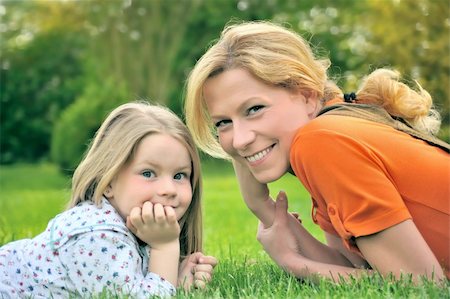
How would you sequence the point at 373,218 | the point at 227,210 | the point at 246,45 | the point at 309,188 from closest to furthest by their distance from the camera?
the point at 373,218 < the point at 309,188 < the point at 246,45 < the point at 227,210

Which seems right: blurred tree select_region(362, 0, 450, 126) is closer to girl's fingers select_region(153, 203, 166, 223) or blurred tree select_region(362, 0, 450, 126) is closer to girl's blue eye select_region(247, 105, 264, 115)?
girl's blue eye select_region(247, 105, 264, 115)

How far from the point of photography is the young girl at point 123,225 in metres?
3.40

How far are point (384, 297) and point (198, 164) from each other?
133 centimetres

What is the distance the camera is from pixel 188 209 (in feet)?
13.5

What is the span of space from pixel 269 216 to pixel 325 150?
0.94 metres

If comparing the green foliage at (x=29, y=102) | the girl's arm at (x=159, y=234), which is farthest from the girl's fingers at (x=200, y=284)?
the green foliage at (x=29, y=102)

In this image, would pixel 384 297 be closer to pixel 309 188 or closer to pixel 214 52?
pixel 309 188

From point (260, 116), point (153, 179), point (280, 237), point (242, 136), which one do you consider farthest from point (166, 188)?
point (280, 237)

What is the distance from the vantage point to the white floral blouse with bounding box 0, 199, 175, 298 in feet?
11.1

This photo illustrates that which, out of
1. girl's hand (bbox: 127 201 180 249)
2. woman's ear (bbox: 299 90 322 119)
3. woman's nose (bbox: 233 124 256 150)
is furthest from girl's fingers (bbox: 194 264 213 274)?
woman's ear (bbox: 299 90 322 119)

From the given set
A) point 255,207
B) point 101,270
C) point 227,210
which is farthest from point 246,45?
point 227,210

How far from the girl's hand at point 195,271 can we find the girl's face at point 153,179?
11.0 inches

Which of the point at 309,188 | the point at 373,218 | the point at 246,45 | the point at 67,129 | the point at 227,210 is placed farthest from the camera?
the point at 67,129

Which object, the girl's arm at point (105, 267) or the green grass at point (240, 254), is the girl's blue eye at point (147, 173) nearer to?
the girl's arm at point (105, 267)
